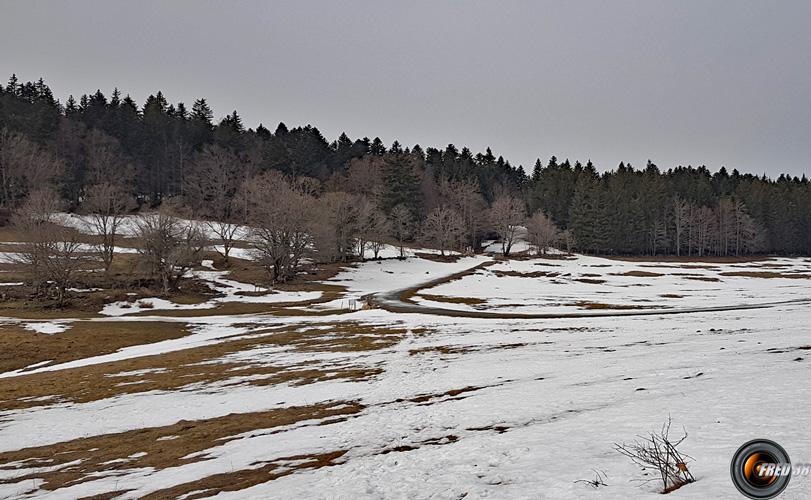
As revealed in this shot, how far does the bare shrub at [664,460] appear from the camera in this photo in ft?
19.4

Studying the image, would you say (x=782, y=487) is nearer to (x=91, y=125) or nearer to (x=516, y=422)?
(x=516, y=422)

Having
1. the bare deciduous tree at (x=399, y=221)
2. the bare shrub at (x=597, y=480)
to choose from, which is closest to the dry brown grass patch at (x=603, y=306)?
the bare shrub at (x=597, y=480)

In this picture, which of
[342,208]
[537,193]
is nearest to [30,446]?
[342,208]

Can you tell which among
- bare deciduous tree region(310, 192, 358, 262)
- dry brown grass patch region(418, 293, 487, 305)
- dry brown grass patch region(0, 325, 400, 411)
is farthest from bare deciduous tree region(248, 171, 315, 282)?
dry brown grass patch region(0, 325, 400, 411)

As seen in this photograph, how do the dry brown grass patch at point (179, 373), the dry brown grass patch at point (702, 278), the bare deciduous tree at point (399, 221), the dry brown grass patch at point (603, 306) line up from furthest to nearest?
the bare deciduous tree at point (399, 221)
the dry brown grass patch at point (702, 278)
the dry brown grass patch at point (603, 306)
the dry brown grass patch at point (179, 373)

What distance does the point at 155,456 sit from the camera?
10906mm

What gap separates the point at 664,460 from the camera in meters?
6.23

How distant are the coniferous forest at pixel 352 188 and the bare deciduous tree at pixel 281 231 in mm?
13241

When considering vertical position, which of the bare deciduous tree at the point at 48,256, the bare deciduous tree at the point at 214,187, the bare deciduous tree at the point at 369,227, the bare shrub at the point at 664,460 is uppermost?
the bare deciduous tree at the point at 214,187

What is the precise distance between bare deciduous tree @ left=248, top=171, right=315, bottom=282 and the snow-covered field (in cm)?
3258

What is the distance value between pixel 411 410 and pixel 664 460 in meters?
7.67

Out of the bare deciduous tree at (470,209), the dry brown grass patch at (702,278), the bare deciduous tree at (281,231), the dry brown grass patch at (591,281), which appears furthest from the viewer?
the bare deciduous tree at (470,209)

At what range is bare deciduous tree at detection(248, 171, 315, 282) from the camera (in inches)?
2464

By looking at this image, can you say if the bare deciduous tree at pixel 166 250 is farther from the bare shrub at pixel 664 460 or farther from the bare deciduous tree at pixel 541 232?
the bare deciduous tree at pixel 541 232
